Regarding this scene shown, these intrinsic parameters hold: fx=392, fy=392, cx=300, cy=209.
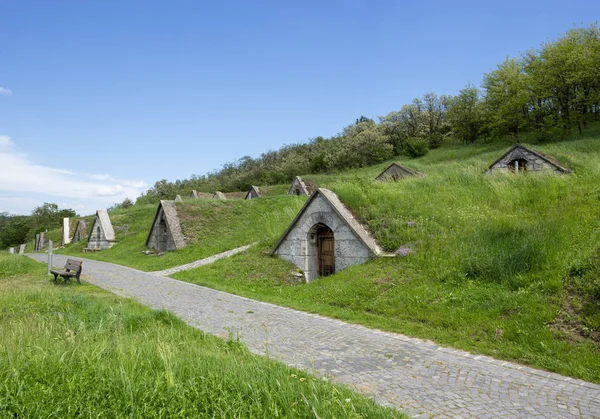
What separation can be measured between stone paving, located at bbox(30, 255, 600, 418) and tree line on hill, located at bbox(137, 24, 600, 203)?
120ft

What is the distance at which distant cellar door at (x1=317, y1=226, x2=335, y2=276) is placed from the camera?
47.8 ft

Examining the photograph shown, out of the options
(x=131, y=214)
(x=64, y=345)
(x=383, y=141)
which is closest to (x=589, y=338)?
(x=64, y=345)

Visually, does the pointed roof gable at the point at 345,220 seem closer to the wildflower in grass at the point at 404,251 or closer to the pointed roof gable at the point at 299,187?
the wildflower in grass at the point at 404,251

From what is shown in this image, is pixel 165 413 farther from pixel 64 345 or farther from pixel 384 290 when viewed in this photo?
pixel 384 290

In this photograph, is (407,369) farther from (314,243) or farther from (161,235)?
(161,235)

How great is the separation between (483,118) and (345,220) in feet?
135

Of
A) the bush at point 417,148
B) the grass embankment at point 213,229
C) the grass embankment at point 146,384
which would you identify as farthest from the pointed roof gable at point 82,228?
the bush at point 417,148

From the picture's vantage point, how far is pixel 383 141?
56375 mm

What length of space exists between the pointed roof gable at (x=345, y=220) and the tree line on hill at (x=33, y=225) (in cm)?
6336

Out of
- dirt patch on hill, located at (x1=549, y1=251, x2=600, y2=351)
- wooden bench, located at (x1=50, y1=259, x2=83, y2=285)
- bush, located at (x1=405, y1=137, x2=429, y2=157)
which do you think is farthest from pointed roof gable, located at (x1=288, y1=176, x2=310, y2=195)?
dirt patch on hill, located at (x1=549, y1=251, x2=600, y2=351)

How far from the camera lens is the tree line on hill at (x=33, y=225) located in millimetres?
69562

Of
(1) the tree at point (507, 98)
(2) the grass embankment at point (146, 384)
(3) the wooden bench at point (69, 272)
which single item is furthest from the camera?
(1) the tree at point (507, 98)

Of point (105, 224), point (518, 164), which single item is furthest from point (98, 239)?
point (518, 164)

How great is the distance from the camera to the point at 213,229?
24594 millimetres
